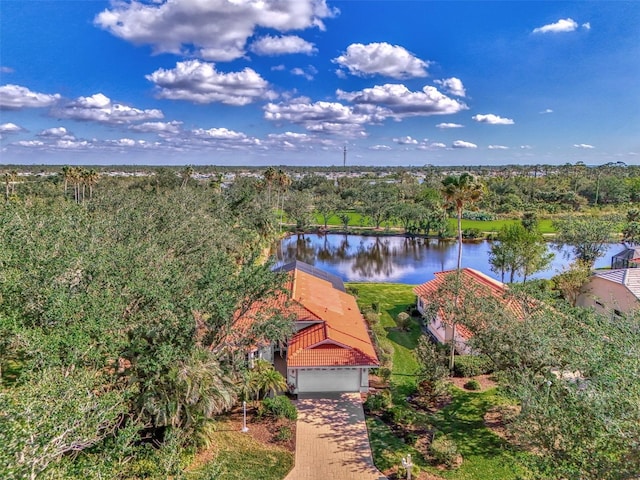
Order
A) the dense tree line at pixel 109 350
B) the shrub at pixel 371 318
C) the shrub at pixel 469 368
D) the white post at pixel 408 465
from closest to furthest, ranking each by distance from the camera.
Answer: the dense tree line at pixel 109 350
the white post at pixel 408 465
the shrub at pixel 469 368
the shrub at pixel 371 318

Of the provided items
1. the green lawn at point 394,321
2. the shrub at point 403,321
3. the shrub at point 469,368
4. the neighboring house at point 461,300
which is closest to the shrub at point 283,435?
the green lawn at point 394,321

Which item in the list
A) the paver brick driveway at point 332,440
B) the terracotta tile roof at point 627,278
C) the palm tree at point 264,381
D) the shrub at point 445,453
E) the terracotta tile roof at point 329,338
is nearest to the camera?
the paver brick driveway at point 332,440

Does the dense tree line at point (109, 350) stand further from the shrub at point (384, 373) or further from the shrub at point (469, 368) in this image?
the shrub at point (469, 368)

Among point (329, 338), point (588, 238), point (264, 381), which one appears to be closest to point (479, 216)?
point (588, 238)

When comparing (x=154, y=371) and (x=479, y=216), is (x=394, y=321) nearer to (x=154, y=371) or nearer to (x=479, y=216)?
(x=154, y=371)

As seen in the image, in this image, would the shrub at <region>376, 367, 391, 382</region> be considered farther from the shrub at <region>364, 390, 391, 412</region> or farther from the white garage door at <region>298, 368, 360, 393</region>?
the shrub at <region>364, 390, 391, 412</region>
